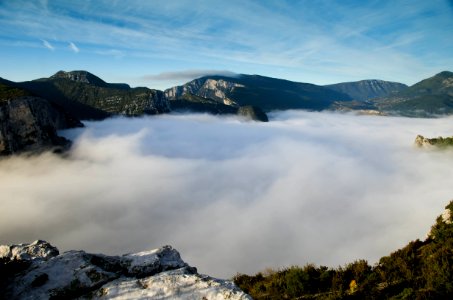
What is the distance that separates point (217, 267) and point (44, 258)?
130824mm

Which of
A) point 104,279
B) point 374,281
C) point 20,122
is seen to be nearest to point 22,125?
point 20,122

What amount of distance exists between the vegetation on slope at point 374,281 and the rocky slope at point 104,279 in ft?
17.8

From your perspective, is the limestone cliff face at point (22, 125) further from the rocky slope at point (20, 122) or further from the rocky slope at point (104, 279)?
the rocky slope at point (104, 279)

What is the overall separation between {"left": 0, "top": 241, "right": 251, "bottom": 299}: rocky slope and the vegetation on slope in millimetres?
5414

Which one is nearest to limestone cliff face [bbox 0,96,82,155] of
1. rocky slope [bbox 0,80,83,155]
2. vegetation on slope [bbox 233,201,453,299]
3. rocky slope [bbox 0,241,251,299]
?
rocky slope [bbox 0,80,83,155]

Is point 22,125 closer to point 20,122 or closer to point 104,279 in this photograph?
point 20,122

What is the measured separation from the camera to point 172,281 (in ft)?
37.0

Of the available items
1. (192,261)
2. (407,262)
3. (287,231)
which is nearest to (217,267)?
(192,261)

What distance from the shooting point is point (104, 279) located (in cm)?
1195

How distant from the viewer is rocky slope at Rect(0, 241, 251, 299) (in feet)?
35.3

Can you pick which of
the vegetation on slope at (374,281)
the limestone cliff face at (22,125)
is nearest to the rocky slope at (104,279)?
the vegetation on slope at (374,281)

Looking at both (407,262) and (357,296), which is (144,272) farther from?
(407,262)

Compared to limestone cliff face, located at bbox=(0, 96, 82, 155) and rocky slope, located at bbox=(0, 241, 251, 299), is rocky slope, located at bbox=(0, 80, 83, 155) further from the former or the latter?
rocky slope, located at bbox=(0, 241, 251, 299)

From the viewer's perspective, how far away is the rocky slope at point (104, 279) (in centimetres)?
1076
